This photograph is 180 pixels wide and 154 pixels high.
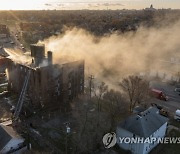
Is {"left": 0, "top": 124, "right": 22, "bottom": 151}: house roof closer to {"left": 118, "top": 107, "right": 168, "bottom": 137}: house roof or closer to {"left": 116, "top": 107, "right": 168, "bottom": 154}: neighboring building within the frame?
{"left": 116, "top": 107, "right": 168, "bottom": 154}: neighboring building

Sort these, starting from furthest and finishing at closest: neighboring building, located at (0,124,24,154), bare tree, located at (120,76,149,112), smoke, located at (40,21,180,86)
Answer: smoke, located at (40,21,180,86)
bare tree, located at (120,76,149,112)
neighboring building, located at (0,124,24,154)

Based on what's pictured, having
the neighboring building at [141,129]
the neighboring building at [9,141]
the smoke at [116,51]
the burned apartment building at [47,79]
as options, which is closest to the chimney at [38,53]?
the burned apartment building at [47,79]

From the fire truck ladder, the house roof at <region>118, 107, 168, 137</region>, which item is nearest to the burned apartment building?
the fire truck ladder

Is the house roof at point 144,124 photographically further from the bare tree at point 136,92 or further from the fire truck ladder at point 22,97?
the fire truck ladder at point 22,97

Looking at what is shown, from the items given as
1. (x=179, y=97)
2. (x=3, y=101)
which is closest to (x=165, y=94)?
(x=179, y=97)

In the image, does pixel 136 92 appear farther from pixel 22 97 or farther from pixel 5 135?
pixel 5 135

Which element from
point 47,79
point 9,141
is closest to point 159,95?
point 47,79
